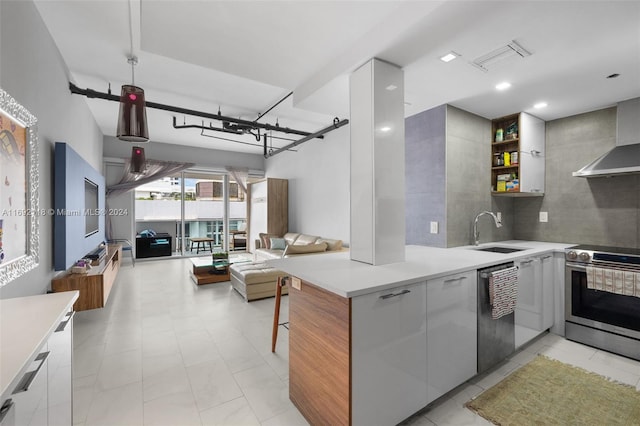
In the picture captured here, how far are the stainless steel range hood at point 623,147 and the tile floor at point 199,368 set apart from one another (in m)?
1.69

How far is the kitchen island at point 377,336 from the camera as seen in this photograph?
1431mm

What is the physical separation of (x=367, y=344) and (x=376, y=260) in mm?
700

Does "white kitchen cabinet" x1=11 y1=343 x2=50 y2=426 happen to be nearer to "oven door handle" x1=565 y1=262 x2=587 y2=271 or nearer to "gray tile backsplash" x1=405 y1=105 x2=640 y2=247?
→ "gray tile backsplash" x1=405 y1=105 x2=640 y2=247

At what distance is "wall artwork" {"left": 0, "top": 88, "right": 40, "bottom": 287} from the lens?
176 cm

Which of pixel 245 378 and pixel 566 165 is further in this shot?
pixel 566 165

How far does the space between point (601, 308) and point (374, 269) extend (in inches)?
92.3

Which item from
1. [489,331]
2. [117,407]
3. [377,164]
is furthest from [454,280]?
[117,407]

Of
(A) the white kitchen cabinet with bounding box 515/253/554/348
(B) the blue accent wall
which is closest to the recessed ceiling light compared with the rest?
(A) the white kitchen cabinet with bounding box 515/253/554/348

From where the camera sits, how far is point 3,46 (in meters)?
1.84

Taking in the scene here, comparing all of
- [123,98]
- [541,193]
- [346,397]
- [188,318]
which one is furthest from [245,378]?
[541,193]

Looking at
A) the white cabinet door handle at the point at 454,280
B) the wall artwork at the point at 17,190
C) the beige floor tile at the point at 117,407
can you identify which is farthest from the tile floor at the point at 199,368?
the wall artwork at the point at 17,190

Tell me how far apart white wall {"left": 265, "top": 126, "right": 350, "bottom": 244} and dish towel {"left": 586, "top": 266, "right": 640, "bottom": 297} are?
135 inches

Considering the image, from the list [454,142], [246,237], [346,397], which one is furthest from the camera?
[246,237]

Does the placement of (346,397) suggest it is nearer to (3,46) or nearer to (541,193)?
(3,46)
